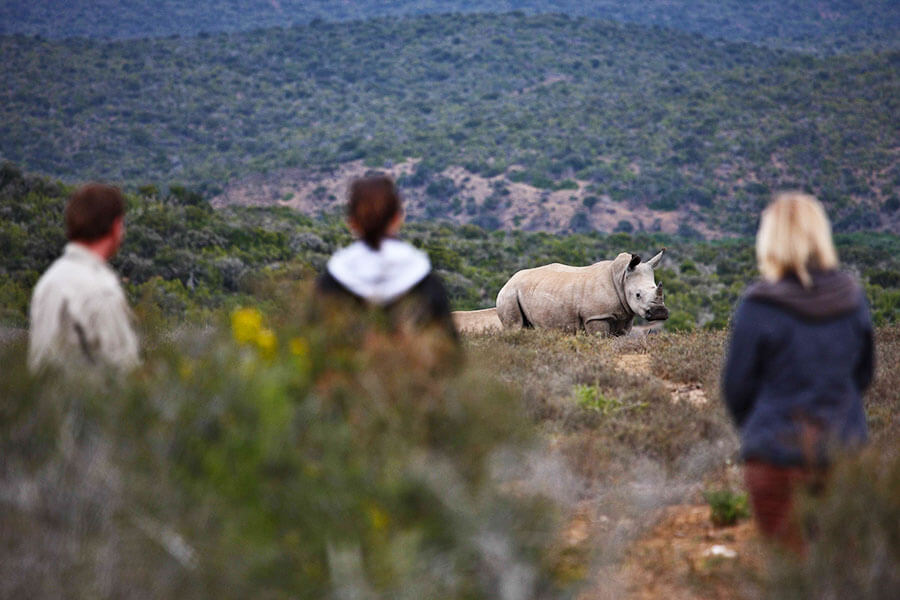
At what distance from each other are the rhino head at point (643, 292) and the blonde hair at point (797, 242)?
22.6 feet

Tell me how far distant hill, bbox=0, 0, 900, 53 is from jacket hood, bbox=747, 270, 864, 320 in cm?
9698

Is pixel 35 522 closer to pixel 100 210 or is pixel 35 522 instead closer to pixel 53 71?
pixel 100 210

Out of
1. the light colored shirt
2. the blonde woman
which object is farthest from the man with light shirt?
the blonde woman

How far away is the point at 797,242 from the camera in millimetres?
3477

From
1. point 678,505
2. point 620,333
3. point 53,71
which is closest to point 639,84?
point 53,71

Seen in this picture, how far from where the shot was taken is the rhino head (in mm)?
10438

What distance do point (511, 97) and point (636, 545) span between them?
230ft

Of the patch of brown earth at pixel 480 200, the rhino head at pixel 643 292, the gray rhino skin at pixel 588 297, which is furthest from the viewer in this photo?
the patch of brown earth at pixel 480 200

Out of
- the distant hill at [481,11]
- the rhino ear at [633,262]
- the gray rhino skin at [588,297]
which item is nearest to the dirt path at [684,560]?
the gray rhino skin at [588,297]

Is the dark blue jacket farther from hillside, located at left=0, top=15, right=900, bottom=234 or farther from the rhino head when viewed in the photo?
hillside, located at left=0, top=15, right=900, bottom=234

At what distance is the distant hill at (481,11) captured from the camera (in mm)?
99938

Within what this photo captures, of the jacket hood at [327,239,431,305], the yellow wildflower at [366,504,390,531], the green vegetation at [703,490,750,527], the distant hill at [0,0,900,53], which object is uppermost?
the distant hill at [0,0,900,53]

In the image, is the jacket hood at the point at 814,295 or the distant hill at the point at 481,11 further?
the distant hill at the point at 481,11

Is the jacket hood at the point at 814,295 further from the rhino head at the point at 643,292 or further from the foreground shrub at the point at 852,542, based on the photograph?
the rhino head at the point at 643,292
